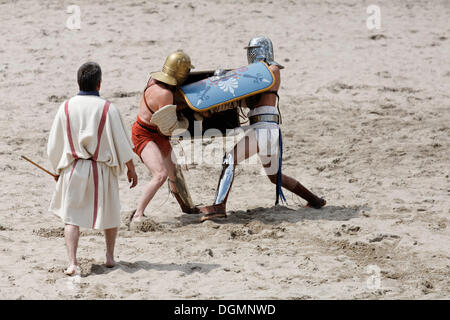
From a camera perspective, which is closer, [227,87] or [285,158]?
[227,87]

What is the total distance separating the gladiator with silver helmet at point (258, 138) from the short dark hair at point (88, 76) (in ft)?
6.13

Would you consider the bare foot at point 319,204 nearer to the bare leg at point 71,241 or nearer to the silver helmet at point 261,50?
the silver helmet at point 261,50

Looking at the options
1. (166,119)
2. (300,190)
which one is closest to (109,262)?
(166,119)

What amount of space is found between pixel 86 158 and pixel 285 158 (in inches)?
157

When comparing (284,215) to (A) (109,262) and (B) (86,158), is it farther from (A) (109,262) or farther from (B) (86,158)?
(B) (86,158)

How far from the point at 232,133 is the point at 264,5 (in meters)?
6.12

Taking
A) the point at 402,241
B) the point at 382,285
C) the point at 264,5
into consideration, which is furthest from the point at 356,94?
the point at 382,285

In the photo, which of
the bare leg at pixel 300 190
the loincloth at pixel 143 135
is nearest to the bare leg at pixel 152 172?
the loincloth at pixel 143 135

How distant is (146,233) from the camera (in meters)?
6.57

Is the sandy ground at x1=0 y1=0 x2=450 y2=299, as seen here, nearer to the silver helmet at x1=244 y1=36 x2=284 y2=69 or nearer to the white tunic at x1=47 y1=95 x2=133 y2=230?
the white tunic at x1=47 y1=95 x2=133 y2=230

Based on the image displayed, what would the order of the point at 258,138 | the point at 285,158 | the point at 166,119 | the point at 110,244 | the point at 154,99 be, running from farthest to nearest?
the point at 285,158 < the point at 258,138 < the point at 154,99 < the point at 166,119 < the point at 110,244

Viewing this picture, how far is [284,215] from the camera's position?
7066 millimetres

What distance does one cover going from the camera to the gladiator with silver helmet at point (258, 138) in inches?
273

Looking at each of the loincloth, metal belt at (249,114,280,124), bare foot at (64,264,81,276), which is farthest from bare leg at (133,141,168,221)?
bare foot at (64,264,81,276)
